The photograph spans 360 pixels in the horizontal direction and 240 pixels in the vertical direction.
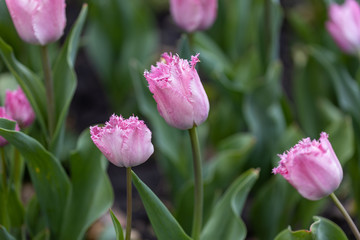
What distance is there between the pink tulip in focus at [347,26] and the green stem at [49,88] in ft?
2.48

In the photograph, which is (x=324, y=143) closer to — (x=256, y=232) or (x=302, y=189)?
(x=302, y=189)

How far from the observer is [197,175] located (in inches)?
38.4

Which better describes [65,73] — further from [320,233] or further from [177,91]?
[320,233]

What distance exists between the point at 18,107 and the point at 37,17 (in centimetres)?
18

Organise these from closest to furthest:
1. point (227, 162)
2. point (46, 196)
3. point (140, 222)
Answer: point (46, 196)
point (227, 162)
point (140, 222)

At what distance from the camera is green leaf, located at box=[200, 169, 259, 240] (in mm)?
1116

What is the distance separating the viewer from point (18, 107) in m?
1.11

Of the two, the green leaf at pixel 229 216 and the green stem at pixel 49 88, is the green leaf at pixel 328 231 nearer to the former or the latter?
the green leaf at pixel 229 216

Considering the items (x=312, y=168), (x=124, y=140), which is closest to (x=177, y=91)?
(x=124, y=140)

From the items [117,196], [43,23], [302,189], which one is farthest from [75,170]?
[117,196]

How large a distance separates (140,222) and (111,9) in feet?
2.49

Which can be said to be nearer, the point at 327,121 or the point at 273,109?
the point at 273,109

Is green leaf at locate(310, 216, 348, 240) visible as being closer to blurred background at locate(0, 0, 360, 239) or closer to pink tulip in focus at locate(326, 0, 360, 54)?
blurred background at locate(0, 0, 360, 239)

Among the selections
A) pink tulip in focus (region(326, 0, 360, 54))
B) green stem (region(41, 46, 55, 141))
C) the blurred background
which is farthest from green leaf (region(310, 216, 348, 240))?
pink tulip in focus (region(326, 0, 360, 54))
